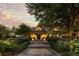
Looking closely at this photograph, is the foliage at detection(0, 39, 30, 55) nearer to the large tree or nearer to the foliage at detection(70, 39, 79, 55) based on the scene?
the large tree

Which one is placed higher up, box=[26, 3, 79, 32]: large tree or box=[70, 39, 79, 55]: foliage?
box=[26, 3, 79, 32]: large tree

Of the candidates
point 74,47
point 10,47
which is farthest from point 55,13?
point 10,47

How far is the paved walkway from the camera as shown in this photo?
8.48 feet

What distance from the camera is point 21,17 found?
2.60m

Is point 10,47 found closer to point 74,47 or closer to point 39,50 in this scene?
point 39,50

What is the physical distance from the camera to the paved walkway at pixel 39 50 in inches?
102

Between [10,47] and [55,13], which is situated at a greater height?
[55,13]

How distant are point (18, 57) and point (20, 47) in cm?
10

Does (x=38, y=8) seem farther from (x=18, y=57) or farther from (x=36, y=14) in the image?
(x=18, y=57)

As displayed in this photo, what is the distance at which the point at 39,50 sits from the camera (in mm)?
2592

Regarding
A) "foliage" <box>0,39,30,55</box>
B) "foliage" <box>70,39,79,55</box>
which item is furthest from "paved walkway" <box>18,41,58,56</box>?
"foliage" <box>70,39,79,55</box>

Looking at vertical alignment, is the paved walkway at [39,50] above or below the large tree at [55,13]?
Result: below

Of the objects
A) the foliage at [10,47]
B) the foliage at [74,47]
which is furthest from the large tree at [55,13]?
the foliage at [10,47]

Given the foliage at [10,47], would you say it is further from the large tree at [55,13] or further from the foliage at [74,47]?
the foliage at [74,47]
